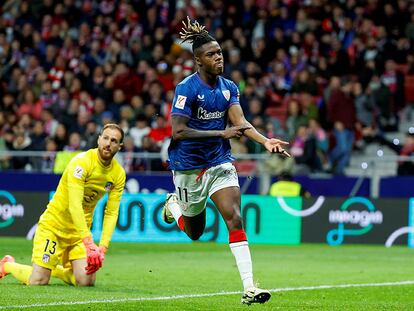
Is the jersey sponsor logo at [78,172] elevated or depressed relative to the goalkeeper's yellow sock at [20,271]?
elevated

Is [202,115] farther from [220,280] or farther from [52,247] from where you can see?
[220,280]

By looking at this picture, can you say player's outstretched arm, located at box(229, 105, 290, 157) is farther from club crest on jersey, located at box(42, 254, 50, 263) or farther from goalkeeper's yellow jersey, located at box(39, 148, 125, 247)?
club crest on jersey, located at box(42, 254, 50, 263)

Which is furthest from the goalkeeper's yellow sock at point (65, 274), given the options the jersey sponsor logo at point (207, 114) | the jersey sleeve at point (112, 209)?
the jersey sponsor logo at point (207, 114)

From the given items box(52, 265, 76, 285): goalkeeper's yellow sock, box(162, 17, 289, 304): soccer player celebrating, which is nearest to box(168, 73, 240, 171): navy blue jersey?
box(162, 17, 289, 304): soccer player celebrating

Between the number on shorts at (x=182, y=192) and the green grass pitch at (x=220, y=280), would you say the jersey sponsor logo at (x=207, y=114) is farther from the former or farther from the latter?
the green grass pitch at (x=220, y=280)

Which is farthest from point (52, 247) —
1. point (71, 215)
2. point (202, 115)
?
point (202, 115)

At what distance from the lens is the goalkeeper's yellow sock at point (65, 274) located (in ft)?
39.5

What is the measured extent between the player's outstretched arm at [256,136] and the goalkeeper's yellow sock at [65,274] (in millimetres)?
3032

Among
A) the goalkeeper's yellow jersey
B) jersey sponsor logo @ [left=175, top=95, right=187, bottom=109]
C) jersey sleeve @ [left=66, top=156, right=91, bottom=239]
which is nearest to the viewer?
jersey sponsor logo @ [left=175, top=95, right=187, bottom=109]

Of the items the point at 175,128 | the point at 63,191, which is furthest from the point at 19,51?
the point at 175,128

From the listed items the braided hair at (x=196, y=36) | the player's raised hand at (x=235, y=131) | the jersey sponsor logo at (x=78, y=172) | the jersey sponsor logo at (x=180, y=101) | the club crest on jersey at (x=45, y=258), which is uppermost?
the braided hair at (x=196, y=36)

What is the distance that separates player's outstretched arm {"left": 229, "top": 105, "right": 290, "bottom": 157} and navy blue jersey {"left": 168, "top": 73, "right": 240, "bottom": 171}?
87 millimetres

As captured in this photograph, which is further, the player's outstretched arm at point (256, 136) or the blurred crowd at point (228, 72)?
the blurred crowd at point (228, 72)

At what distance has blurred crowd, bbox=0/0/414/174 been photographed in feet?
78.9
